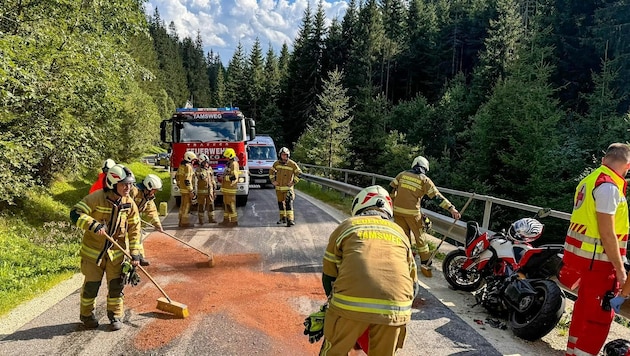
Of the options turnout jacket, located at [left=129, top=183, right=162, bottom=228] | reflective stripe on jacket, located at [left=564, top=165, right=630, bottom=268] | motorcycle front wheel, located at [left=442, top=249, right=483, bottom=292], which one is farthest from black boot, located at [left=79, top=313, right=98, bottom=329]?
reflective stripe on jacket, located at [left=564, top=165, right=630, bottom=268]

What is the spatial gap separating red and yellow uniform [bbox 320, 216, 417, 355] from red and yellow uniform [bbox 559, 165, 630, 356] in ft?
5.79

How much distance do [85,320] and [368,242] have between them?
11.9 feet

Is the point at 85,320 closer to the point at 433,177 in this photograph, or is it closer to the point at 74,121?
the point at 74,121

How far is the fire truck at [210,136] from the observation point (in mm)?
12898

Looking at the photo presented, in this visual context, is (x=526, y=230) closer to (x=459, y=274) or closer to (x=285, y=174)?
(x=459, y=274)

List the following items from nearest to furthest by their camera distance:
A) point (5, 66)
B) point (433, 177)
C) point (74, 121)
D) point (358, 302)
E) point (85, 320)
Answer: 1. point (358, 302)
2. point (85, 320)
3. point (5, 66)
4. point (74, 121)
5. point (433, 177)

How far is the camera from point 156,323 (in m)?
4.91

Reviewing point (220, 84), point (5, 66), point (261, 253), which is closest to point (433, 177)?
point (261, 253)

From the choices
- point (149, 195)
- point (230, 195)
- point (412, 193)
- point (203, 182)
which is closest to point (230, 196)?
point (230, 195)

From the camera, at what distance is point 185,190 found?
10680mm

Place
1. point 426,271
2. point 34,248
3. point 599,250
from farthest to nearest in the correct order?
point 34,248 < point 426,271 < point 599,250

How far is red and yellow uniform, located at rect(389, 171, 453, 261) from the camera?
22.4 feet

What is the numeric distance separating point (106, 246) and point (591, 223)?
15.9 ft

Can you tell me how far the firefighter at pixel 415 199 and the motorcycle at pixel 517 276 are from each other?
2.61 feet
